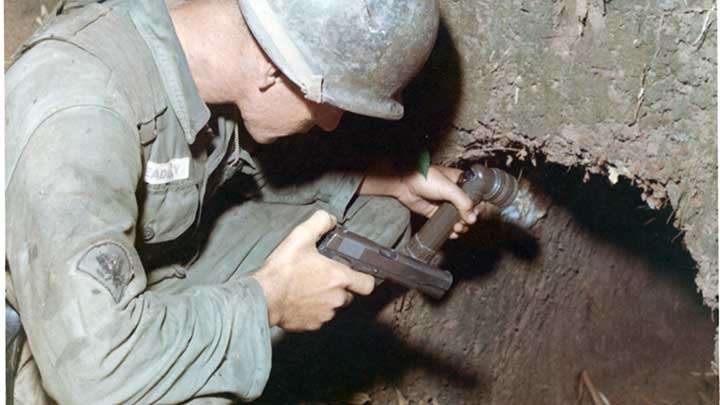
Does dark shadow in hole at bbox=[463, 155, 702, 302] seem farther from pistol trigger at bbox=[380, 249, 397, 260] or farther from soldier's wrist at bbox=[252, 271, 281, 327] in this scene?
soldier's wrist at bbox=[252, 271, 281, 327]

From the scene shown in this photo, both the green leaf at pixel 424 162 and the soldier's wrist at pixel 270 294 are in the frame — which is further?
the green leaf at pixel 424 162

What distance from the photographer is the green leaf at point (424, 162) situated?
8.43 ft

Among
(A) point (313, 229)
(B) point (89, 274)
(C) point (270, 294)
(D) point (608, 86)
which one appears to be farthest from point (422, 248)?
(B) point (89, 274)

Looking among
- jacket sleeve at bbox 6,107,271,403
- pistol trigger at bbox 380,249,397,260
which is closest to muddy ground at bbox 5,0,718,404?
pistol trigger at bbox 380,249,397,260

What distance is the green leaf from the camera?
8.43 ft

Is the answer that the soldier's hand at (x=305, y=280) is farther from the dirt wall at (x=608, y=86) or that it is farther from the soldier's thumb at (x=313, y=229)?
the dirt wall at (x=608, y=86)

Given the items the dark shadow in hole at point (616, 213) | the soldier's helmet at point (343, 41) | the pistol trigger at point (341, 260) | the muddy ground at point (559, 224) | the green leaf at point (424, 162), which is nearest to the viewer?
the soldier's helmet at point (343, 41)

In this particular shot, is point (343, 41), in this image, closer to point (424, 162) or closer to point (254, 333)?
point (254, 333)

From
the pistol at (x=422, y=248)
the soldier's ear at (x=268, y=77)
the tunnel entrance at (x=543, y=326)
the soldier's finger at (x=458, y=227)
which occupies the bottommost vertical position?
the tunnel entrance at (x=543, y=326)

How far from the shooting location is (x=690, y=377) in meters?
4.10

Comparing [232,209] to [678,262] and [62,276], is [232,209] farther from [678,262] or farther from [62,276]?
[678,262]

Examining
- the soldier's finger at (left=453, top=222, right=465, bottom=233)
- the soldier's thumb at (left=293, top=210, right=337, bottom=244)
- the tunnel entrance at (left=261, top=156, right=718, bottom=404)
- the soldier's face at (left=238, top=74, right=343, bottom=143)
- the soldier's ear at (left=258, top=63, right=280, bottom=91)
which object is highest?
the soldier's ear at (left=258, top=63, right=280, bottom=91)

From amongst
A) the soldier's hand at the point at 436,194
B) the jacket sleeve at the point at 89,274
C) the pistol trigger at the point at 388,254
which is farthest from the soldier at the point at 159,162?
the soldier's hand at the point at 436,194

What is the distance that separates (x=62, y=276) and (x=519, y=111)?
140 centimetres
